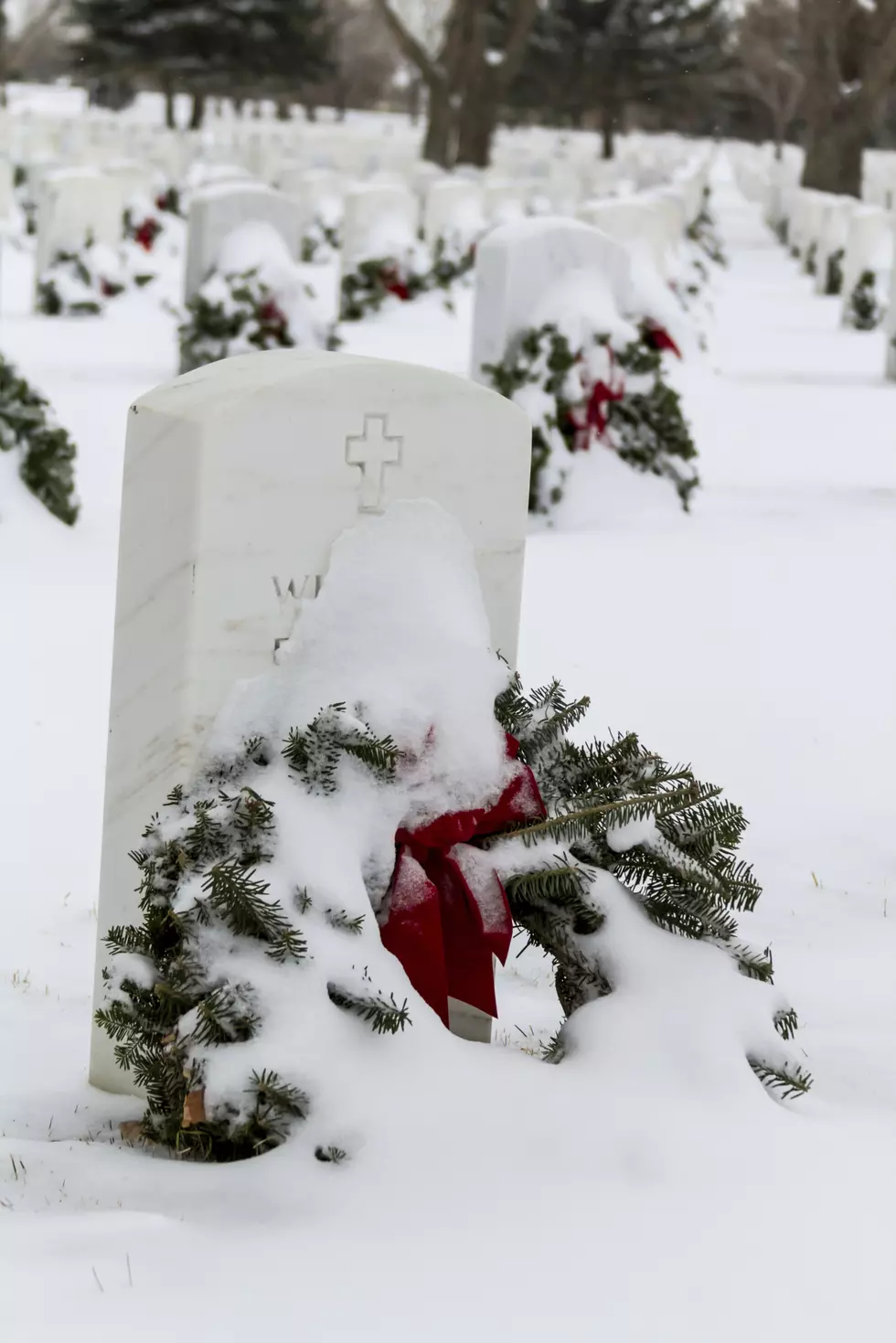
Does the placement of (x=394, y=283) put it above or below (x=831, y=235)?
below

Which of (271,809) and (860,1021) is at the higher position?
(271,809)

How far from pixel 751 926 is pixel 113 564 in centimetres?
322

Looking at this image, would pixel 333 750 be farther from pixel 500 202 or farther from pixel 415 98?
pixel 415 98

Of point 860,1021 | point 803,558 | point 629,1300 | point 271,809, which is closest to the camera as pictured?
point 629,1300

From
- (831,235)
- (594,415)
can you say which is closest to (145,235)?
(831,235)

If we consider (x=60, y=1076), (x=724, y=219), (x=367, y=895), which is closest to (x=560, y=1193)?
(x=367, y=895)

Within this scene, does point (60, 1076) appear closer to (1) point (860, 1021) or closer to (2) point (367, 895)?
(2) point (367, 895)

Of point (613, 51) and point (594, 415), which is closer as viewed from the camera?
point (594, 415)

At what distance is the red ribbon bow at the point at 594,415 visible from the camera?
7262 mm

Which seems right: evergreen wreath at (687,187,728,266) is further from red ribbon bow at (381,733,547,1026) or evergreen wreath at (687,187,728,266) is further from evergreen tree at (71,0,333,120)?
red ribbon bow at (381,733,547,1026)

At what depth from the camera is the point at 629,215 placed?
34.3 feet

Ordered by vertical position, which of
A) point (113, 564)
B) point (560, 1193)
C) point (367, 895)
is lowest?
point (113, 564)

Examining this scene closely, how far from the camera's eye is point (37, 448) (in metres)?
6.38

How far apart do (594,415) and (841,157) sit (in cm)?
1788
